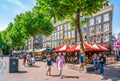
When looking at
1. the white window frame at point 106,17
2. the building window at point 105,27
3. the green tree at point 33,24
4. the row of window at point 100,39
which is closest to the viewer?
the green tree at point 33,24

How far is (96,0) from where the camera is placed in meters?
18.6

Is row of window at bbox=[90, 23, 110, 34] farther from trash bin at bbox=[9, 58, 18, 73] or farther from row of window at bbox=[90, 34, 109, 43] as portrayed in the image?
trash bin at bbox=[9, 58, 18, 73]

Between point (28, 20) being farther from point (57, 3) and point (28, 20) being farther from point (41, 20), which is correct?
point (57, 3)

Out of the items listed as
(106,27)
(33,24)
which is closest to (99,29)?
(106,27)

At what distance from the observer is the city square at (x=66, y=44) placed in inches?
655

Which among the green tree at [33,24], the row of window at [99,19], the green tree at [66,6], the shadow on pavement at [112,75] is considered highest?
the row of window at [99,19]

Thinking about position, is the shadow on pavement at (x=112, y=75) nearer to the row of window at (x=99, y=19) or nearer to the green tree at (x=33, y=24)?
the green tree at (x=33, y=24)

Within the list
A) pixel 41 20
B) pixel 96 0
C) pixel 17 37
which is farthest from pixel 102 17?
pixel 96 0

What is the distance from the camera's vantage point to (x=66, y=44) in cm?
3341

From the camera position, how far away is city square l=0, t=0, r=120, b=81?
1663 cm

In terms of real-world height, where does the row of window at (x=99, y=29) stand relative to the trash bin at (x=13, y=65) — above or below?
above

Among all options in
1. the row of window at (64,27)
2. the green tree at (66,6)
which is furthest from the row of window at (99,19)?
the green tree at (66,6)

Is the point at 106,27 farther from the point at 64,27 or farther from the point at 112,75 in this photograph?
the point at 112,75

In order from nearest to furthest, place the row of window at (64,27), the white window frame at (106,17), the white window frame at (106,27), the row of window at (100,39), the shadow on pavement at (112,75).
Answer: the shadow on pavement at (112,75) → the white window frame at (106,27) → the white window frame at (106,17) → the row of window at (100,39) → the row of window at (64,27)
